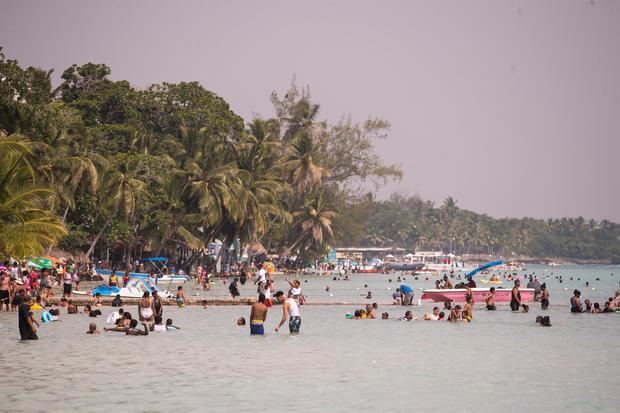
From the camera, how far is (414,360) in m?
28.3

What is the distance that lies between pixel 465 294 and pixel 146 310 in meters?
23.5

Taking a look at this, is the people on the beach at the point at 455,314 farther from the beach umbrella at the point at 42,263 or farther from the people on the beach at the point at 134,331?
the beach umbrella at the point at 42,263

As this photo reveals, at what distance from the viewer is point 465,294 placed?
52.8 m

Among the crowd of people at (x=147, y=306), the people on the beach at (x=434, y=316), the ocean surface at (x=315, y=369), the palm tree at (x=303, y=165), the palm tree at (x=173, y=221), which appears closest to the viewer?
the ocean surface at (x=315, y=369)

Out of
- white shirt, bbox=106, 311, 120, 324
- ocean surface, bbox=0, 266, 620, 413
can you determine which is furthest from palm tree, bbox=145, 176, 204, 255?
white shirt, bbox=106, 311, 120, 324

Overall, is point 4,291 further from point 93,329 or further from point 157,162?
point 157,162

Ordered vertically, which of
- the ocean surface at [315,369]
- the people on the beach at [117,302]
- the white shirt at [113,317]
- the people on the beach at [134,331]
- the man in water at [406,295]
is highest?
the man in water at [406,295]

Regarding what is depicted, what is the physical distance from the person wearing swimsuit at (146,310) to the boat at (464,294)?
22.2 metres

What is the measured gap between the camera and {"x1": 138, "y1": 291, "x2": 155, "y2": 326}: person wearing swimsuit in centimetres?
3381

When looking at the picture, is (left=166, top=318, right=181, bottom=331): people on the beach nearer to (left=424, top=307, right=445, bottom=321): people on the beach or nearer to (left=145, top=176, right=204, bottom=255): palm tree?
(left=424, top=307, right=445, bottom=321): people on the beach

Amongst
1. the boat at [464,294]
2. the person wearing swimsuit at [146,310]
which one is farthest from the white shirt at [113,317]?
the boat at [464,294]

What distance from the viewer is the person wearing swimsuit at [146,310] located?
3381 centimetres

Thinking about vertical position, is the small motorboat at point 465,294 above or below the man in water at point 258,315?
above

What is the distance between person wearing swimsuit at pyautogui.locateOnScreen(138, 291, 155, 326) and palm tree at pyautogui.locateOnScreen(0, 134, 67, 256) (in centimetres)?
579
